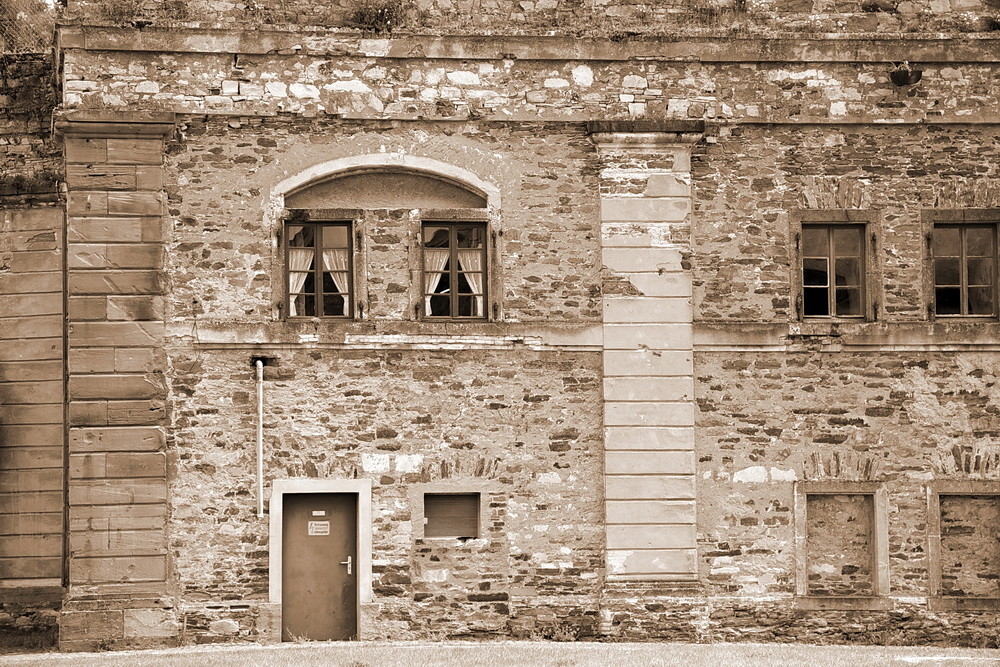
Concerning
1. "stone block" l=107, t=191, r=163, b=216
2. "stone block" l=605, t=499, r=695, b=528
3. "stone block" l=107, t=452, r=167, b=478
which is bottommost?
"stone block" l=605, t=499, r=695, b=528

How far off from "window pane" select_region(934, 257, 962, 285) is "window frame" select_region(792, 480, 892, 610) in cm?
243

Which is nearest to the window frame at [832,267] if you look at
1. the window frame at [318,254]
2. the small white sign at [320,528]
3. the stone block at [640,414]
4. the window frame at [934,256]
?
the window frame at [934,256]

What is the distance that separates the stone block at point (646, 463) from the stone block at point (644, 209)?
8.37 ft

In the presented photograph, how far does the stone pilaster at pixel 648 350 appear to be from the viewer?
15.0 meters

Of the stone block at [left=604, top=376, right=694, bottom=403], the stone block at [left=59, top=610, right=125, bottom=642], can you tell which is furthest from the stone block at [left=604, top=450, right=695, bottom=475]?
the stone block at [left=59, top=610, right=125, bottom=642]

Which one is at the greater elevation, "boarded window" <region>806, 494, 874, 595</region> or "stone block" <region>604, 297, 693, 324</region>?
"stone block" <region>604, 297, 693, 324</region>

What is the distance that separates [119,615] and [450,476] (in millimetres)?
3689

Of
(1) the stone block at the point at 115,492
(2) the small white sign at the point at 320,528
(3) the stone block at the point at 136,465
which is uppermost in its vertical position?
(3) the stone block at the point at 136,465

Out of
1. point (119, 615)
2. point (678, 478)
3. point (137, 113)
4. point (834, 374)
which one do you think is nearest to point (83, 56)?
point (137, 113)

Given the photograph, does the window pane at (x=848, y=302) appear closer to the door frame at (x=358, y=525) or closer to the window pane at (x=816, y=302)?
the window pane at (x=816, y=302)

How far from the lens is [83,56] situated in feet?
48.4

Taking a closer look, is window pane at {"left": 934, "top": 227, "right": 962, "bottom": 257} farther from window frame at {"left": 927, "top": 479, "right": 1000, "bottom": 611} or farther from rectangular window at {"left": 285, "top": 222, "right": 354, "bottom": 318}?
rectangular window at {"left": 285, "top": 222, "right": 354, "bottom": 318}

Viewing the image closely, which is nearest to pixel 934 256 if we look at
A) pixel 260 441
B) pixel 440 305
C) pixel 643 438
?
pixel 643 438

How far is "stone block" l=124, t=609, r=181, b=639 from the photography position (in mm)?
14320
